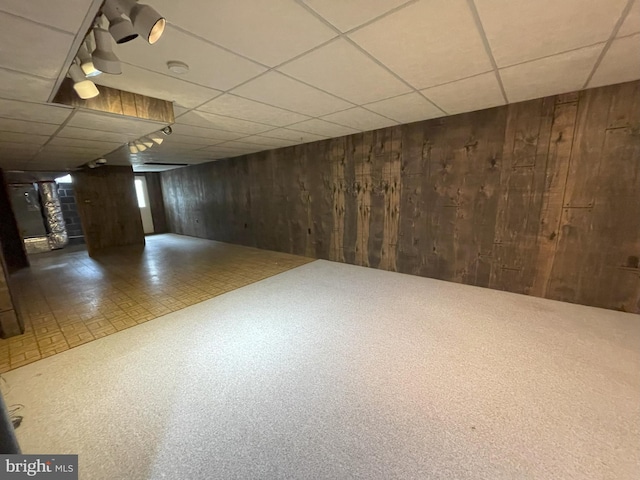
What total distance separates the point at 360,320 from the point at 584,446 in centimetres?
161

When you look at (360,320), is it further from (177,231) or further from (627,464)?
(177,231)

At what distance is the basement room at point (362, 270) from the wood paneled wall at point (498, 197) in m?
0.02

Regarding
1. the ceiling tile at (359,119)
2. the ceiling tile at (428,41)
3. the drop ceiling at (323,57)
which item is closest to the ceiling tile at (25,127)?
the drop ceiling at (323,57)

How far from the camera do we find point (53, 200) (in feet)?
23.2

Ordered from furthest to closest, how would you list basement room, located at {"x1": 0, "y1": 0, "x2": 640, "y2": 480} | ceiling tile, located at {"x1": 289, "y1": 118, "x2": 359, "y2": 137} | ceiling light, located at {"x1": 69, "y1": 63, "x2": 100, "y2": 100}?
ceiling tile, located at {"x1": 289, "y1": 118, "x2": 359, "y2": 137} → ceiling light, located at {"x1": 69, "y1": 63, "x2": 100, "y2": 100} → basement room, located at {"x1": 0, "y1": 0, "x2": 640, "y2": 480}

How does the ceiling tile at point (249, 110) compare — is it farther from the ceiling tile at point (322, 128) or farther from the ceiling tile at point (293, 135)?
the ceiling tile at point (293, 135)

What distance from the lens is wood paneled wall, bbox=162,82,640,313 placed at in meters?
2.46

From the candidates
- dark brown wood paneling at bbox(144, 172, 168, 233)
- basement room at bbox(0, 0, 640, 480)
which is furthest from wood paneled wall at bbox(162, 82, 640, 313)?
dark brown wood paneling at bbox(144, 172, 168, 233)

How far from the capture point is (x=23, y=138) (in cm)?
296

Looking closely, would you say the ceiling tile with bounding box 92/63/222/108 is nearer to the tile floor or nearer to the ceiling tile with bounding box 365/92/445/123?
the ceiling tile with bounding box 365/92/445/123

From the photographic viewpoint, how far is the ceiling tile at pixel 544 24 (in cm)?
127

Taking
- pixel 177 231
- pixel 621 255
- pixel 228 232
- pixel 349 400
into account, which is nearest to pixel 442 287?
pixel 621 255

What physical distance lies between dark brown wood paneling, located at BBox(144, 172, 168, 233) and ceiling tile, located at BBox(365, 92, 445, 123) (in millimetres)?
9204

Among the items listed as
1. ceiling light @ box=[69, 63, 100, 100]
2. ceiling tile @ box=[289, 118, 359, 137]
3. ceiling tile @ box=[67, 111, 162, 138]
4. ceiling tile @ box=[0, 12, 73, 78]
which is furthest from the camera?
ceiling tile @ box=[289, 118, 359, 137]
